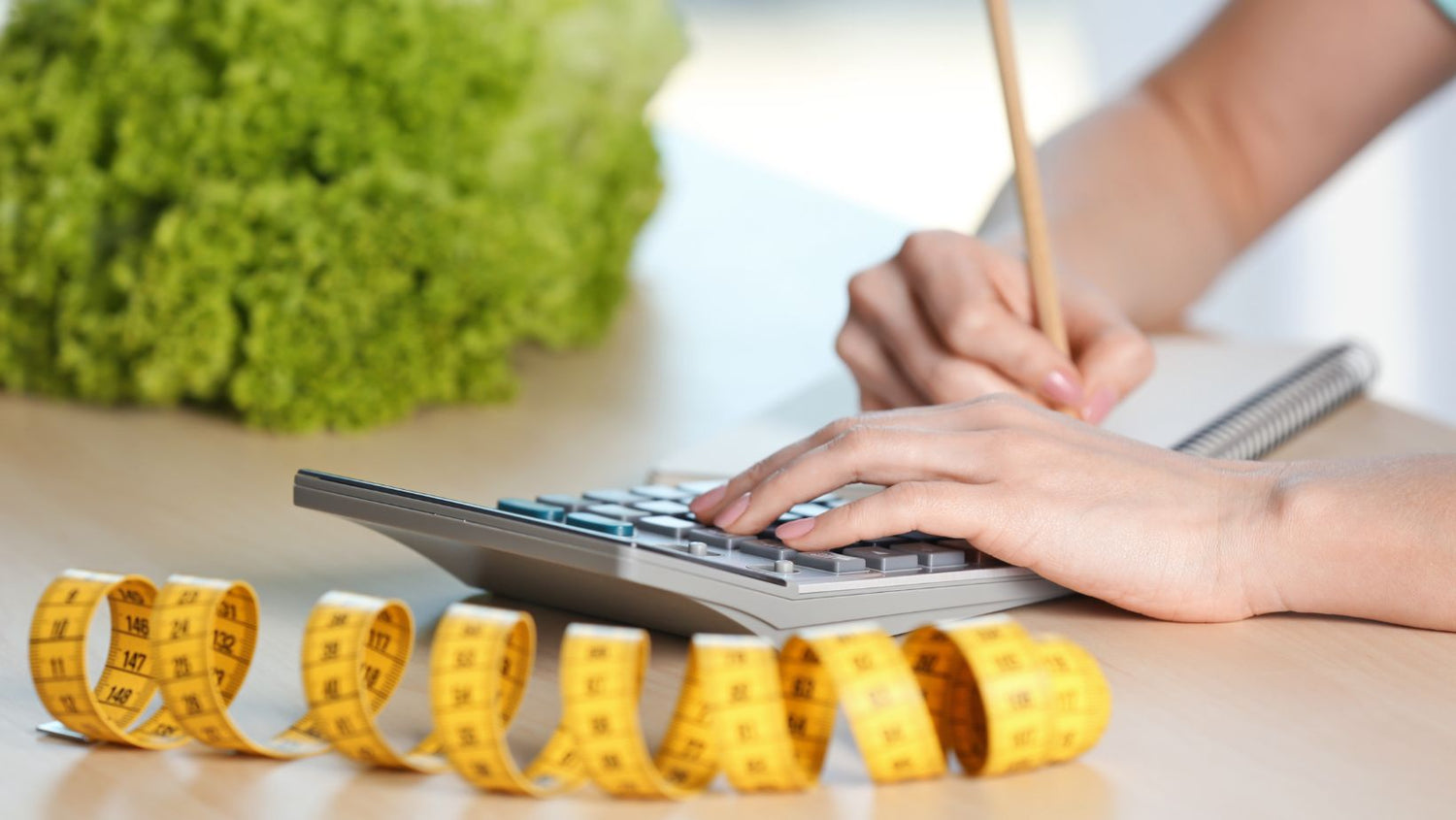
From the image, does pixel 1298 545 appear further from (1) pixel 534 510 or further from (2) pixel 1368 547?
(1) pixel 534 510

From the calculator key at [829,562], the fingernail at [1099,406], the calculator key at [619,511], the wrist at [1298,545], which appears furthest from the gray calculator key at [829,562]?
the fingernail at [1099,406]

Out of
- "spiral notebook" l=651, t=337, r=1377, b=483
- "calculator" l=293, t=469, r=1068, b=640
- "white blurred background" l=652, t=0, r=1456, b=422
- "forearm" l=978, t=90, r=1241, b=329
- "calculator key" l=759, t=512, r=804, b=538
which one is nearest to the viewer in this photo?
"calculator" l=293, t=469, r=1068, b=640

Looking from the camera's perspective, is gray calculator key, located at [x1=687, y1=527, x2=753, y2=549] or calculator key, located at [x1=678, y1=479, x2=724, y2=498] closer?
gray calculator key, located at [x1=687, y1=527, x2=753, y2=549]

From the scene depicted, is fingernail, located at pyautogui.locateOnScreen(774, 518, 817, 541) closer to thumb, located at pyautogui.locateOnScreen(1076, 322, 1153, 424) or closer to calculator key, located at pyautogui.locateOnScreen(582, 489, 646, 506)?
calculator key, located at pyautogui.locateOnScreen(582, 489, 646, 506)

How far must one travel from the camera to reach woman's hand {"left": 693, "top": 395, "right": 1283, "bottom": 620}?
770 millimetres

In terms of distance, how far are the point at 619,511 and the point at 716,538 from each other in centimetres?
8

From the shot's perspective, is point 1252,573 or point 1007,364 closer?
point 1252,573

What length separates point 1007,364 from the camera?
3.36 ft

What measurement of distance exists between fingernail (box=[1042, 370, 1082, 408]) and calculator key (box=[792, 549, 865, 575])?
0.97 ft

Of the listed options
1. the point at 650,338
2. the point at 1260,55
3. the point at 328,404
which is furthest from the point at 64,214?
the point at 1260,55

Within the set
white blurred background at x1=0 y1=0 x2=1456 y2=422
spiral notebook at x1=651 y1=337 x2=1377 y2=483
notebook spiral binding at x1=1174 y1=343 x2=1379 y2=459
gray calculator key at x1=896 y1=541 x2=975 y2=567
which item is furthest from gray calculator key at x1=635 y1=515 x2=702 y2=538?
white blurred background at x1=0 y1=0 x2=1456 y2=422

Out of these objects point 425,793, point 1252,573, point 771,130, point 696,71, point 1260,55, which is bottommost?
point 425,793

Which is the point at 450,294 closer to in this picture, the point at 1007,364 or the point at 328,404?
the point at 328,404

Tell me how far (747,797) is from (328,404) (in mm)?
679
